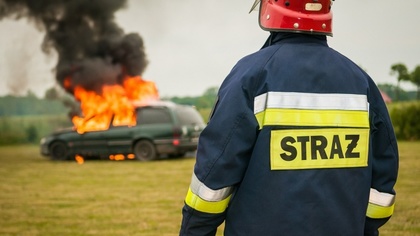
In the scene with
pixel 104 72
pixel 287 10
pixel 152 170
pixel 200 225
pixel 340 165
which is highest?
pixel 287 10

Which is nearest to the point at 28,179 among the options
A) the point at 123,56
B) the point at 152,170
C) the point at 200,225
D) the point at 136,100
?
the point at 152,170

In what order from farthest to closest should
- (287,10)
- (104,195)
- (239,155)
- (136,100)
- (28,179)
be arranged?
(136,100) → (28,179) → (104,195) → (287,10) → (239,155)

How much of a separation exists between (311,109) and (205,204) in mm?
581

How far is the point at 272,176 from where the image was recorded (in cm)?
237

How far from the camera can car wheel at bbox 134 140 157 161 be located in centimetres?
1512

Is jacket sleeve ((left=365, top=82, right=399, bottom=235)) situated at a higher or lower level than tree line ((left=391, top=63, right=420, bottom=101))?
higher

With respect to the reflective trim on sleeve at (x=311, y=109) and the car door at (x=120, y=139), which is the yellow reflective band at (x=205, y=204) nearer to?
the reflective trim on sleeve at (x=311, y=109)

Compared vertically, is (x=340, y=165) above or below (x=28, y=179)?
above

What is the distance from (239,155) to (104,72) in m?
16.9

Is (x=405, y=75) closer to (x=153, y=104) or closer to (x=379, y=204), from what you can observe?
(x=153, y=104)

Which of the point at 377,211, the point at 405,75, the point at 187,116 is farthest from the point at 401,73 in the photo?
the point at 377,211

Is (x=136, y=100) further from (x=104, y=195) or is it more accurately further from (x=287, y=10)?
(x=287, y=10)

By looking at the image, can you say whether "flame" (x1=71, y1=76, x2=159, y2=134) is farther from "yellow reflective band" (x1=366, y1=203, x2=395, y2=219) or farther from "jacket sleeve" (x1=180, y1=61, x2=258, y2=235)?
"jacket sleeve" (x1=180, y1=61, x2=258, y2=235)

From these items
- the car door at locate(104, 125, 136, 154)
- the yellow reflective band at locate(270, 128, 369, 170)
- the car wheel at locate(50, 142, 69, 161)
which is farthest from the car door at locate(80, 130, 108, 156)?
the yellow reflective band at locate(270, 128, 369, 170)
